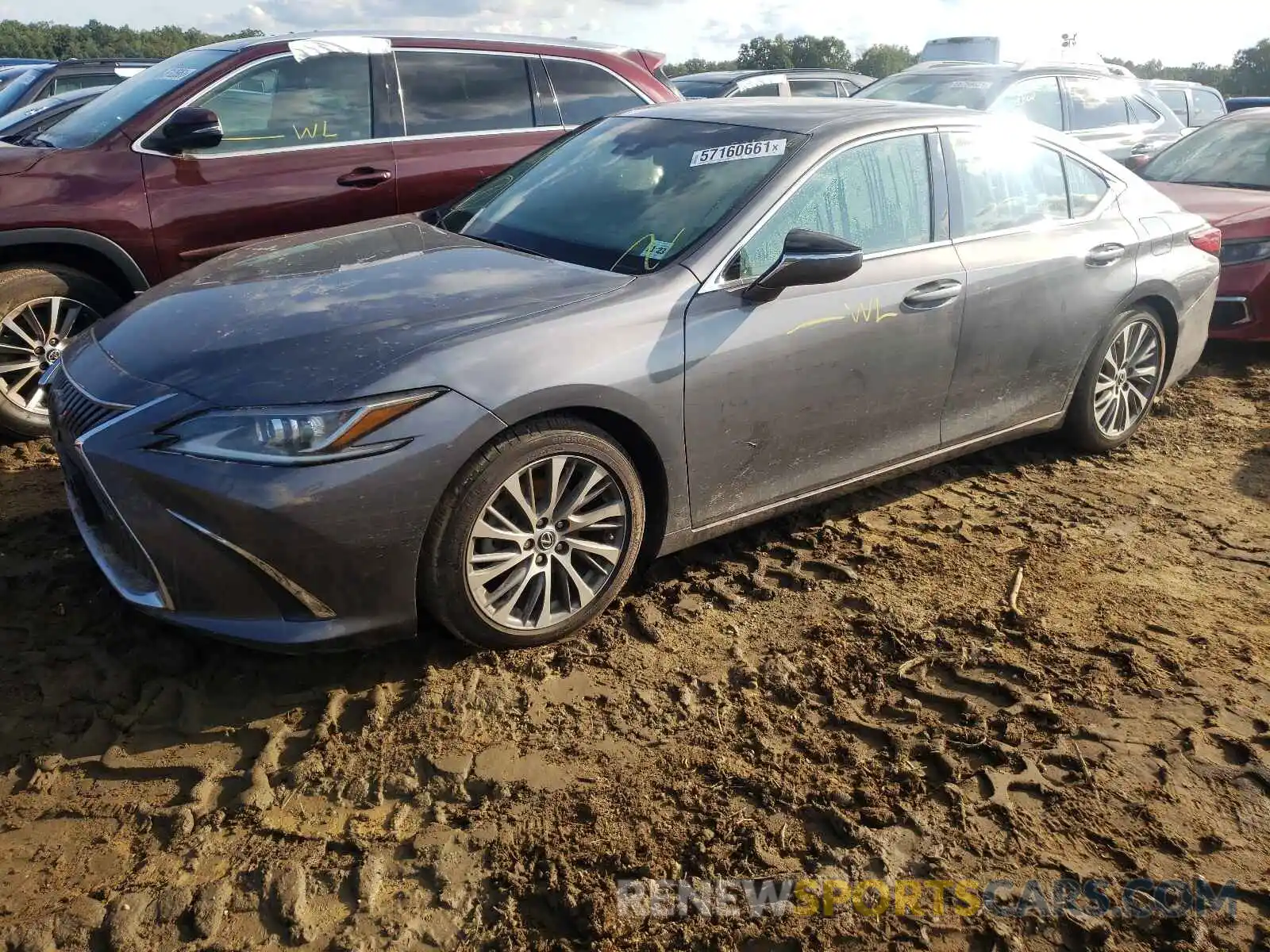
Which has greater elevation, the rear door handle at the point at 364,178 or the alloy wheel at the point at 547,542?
the rear door handle at the point at 364,178

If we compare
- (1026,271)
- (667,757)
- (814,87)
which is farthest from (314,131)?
(814,87)

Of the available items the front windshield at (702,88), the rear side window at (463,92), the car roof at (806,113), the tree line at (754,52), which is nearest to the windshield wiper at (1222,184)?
the car roof at (806,113)

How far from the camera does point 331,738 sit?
2912mm

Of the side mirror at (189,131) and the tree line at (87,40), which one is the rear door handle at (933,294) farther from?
the tree line at (87,40)

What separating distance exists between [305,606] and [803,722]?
146cm

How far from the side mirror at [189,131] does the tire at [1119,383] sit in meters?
4.30

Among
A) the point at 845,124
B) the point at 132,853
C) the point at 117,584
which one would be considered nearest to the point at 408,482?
the point at 117,584

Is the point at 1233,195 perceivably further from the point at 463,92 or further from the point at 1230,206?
the point at 463,92

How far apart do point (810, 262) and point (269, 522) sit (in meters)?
1.87

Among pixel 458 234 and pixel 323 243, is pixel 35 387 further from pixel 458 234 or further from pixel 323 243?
pixel 458 234

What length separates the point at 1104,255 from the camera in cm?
467

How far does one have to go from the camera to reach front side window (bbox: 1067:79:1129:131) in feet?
33.1

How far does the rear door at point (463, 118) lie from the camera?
19.0ft

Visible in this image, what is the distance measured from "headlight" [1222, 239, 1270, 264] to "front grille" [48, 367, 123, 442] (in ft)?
21.6
